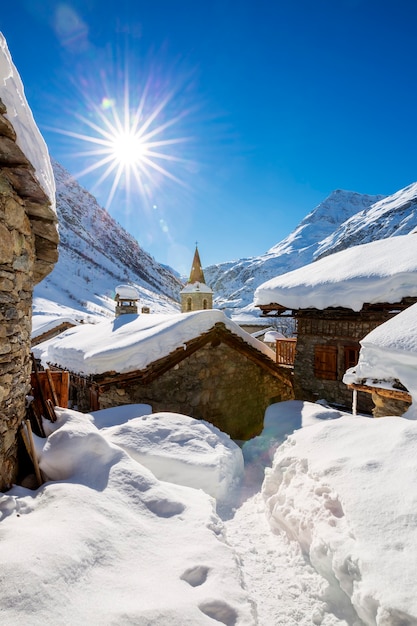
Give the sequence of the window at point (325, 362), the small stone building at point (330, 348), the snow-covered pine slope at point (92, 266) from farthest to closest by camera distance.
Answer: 1. the snow-covered pine slope at point (92, 266)
2. the window at point (325, 362)
3. the small stone building at point (330, 348)

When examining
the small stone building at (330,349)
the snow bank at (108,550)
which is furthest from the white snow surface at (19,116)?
the small stone building at (330,349)

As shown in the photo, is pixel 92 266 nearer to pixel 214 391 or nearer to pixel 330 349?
pixel 214 391

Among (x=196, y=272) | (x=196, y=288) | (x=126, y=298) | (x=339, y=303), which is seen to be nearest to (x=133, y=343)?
(x=339, y=303)

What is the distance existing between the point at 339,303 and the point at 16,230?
7.43 meters

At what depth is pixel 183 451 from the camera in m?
4.69

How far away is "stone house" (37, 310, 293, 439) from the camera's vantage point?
7473 mm

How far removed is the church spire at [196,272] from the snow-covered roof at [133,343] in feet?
88.4

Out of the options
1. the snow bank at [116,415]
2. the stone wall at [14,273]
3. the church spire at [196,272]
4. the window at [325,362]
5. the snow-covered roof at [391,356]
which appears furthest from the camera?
the church spire at [196,272]

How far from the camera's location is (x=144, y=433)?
194 inches

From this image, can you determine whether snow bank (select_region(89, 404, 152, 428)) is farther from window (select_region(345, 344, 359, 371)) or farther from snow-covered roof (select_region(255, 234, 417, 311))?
window (select_region(345, 344, 359, 371))

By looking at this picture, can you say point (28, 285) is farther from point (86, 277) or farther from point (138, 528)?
point (86, 277)

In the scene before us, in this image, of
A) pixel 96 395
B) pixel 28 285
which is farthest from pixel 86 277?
pixel 28 285

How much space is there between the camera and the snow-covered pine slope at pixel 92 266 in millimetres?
44622

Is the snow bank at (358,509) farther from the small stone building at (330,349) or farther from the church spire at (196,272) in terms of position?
the church spire at (196,272)
